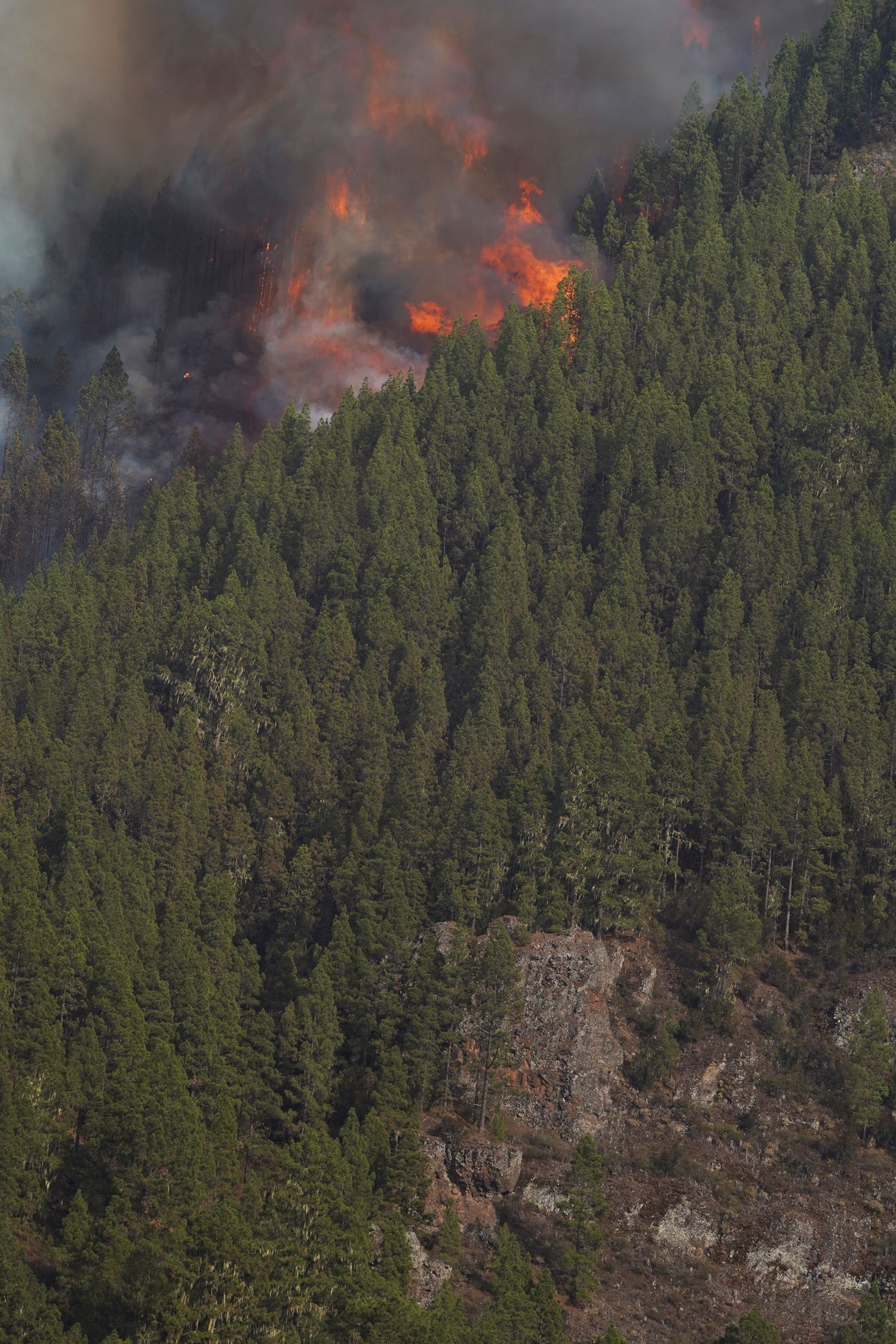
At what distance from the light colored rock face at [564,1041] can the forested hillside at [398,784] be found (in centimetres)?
337

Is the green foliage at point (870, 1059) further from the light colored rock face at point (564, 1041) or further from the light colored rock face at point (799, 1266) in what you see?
the light colored rock face at point (564, 1041)

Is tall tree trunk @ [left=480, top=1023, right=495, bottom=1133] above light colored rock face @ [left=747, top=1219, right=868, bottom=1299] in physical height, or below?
above

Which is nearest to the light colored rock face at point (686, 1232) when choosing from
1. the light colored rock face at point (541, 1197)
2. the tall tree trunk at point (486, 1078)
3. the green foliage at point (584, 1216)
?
the green foliage at point (584, 1216)

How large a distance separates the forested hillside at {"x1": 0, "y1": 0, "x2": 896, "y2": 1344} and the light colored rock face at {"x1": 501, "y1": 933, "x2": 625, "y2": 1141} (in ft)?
11.1

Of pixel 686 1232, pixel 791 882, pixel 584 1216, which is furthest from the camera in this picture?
pixel 791 882

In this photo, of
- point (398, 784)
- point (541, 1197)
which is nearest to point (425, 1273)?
point (541, 1197)

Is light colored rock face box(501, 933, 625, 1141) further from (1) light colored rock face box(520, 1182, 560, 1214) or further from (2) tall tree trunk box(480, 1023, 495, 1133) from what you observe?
(1) light colored rock face box(520, 1182, 560, 1214)

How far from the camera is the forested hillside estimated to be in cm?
9688

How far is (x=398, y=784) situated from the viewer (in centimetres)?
→ 14100

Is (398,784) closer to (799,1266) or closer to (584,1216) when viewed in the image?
(584,1216)

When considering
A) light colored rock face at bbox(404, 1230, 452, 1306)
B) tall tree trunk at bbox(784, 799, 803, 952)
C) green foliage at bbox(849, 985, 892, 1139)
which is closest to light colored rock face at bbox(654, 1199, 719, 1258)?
green foliage at bbox(849, 985, 892, 1139)

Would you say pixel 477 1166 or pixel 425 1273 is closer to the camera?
pixel 425 1273

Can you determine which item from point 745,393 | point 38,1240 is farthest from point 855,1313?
point 745,393

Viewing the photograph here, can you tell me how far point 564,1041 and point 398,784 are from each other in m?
29.0
